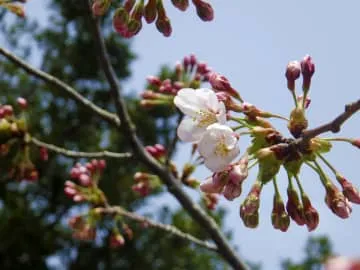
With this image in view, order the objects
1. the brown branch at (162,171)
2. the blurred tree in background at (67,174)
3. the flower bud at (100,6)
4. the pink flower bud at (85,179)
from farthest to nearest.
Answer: the blurred tree in background at (67,174)
the pink flower bud at (85,179)
the brown branch at (162,171)
the flower bud at (100,6)

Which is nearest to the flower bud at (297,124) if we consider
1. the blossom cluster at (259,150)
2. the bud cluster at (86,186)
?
the blossom cluster at (259,150)

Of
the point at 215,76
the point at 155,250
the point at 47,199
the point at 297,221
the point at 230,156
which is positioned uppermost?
the point at 47,199

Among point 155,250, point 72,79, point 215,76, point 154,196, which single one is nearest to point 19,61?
point 215,76

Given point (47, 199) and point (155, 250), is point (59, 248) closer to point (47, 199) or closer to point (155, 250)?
point (47, 199)

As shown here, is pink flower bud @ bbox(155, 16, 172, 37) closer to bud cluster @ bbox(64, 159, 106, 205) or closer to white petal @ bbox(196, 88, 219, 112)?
white petal @ bbox(196, 88, 219, 112)

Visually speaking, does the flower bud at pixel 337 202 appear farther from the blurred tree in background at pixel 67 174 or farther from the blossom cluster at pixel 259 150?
the blurred tree in background at pixel 67 174

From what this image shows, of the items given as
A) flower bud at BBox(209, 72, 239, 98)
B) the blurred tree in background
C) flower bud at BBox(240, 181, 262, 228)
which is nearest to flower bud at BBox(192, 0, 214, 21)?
flower bud at BBox(209, 72, 239, 98)
